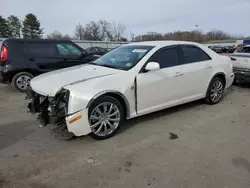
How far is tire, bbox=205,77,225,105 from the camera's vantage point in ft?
15.6

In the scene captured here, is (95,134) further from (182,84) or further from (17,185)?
(182,84)

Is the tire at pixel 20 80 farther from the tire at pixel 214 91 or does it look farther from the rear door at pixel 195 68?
the tire at pixel 214 91

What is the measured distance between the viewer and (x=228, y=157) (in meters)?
2.75

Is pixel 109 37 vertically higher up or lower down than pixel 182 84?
higher up

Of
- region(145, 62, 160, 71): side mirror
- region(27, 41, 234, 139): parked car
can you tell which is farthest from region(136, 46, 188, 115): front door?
region(145, 62, 160, 71): side mirror

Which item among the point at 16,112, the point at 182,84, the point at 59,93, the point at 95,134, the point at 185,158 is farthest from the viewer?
the point at 16,112

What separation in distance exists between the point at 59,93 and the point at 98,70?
965mm

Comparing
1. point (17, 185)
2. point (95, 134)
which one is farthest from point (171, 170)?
point (17, 185)

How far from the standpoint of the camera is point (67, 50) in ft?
22.5

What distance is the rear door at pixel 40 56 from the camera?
6.25 meters

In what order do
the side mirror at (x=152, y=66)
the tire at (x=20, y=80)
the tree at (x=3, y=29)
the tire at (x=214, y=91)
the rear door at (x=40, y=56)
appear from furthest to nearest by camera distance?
the tree at (x=3, y=29) → the rear door at (x=40, y=56) → the tire at (x=20, y=80) → the tire at (x=214, y=91) → the side mirror at (x=152, y=66)

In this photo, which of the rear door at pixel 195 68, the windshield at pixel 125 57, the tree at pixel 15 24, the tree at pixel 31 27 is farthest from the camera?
the tree at pixel 15 24

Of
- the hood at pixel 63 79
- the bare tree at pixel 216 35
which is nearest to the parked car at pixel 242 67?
the hood at pixel 63 79

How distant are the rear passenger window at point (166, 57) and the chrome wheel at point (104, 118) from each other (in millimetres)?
1224
